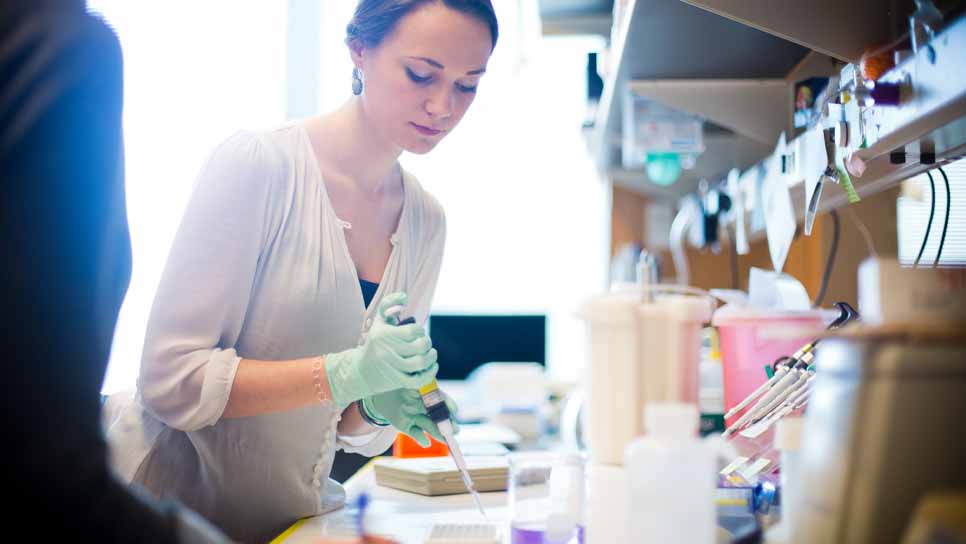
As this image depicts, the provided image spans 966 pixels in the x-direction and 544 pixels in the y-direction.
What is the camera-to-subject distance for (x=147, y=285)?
9.74 ft

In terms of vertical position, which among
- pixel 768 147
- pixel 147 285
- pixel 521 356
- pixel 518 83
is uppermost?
pixel 518 83

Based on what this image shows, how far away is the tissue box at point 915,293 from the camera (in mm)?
698

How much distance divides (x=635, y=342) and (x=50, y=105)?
1.97ft

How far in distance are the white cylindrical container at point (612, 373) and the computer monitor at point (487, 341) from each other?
2.97m

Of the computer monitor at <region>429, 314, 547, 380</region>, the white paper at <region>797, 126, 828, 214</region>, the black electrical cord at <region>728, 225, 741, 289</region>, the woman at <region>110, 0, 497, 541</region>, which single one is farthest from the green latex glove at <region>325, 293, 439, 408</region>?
the computer monitor at <region>429, 314, 547, 380</region>

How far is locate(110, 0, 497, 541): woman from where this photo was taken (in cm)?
129

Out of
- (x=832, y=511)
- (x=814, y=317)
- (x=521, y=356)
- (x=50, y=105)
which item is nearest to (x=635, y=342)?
(x=832, y=511)

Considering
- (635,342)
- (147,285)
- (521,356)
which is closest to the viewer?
(635,342)

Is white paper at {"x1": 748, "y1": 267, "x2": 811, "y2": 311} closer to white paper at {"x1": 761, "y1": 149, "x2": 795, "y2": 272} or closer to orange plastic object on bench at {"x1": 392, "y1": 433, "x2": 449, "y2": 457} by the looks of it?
white paper at {"x1": 761, "y1": 149, "x2": 795, "y2": 272}

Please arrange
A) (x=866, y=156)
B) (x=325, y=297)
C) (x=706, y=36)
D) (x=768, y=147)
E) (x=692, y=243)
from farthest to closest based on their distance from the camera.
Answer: (x=692, y=243) < (x=768, y=147) < (x=706, y=36) < (x=325, y=297) < (x=866, y=156)

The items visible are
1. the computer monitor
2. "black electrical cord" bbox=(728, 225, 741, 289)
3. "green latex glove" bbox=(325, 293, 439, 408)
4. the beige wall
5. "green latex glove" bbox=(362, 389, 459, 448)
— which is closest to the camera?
"green latex glove" bbox=(325, 293, 439, 408)

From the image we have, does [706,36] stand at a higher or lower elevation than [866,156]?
higher

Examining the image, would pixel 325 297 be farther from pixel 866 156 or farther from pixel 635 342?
pixel 866 156

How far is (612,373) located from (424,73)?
0.76m
